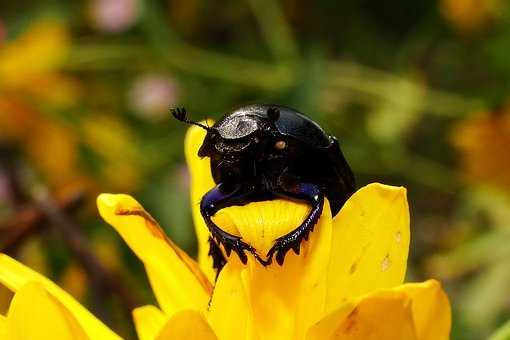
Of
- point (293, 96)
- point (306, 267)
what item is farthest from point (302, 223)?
point (293, 96)

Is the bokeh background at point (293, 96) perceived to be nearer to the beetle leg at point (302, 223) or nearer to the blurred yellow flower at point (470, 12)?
the blurred yellow flower at point (470, 12)

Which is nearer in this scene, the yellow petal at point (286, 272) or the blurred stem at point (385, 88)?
the yellow petal at point (286, 272)

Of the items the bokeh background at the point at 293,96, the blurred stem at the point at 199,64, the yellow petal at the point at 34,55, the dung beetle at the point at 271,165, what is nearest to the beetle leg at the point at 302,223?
the dung beetle at the point at 271,165

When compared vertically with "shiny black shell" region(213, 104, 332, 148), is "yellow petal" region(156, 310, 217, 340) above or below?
below

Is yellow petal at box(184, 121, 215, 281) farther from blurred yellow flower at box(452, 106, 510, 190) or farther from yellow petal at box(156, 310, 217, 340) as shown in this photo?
blurred yellow flower at box(452, 106, 510, 190)

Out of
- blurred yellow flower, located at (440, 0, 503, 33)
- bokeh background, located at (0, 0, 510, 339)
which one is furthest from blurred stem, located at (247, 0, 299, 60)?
blurred yellow flower, located at (440, 0, 503, 33)

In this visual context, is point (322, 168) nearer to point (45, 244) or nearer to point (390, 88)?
point (45, 244)
